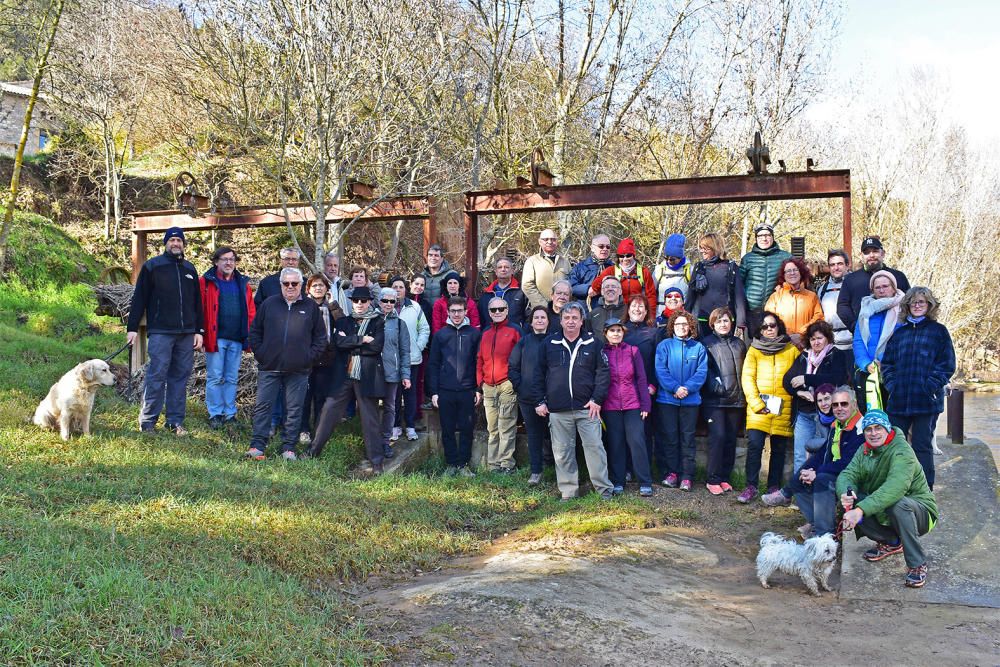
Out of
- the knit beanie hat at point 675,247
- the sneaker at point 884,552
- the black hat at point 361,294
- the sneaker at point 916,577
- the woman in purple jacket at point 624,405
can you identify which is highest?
the knit beanie hat at point 675,247

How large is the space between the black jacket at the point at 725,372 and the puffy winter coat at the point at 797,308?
0.50 metres

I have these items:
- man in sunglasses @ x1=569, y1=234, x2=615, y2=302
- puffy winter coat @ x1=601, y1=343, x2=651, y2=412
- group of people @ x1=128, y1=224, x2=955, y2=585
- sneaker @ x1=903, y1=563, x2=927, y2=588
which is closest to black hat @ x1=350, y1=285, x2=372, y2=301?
group of people @ x1=128, y1=224, x2=955, y2=585

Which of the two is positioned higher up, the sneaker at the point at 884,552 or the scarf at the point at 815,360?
the scarf at the point at 815,360

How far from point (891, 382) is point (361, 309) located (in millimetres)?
5254

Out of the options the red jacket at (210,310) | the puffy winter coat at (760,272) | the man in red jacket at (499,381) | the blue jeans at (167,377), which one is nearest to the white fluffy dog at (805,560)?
the puffy winter coat at (760,272)

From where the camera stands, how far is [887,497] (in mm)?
5863

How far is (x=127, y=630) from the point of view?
4078 millimetres

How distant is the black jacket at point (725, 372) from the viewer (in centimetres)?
802

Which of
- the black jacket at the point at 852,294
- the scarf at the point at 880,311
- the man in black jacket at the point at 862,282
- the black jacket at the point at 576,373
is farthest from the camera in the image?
the black jacket at the point at 576,373

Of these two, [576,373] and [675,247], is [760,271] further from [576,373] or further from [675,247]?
[576,373]

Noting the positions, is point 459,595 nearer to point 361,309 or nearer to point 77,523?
point 77,523

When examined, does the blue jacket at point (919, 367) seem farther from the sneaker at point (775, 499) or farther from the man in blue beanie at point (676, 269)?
the man in blue beanie at point (676, 269)

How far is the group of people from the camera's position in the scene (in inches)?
294

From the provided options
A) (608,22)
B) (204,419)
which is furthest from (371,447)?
(608,22)
